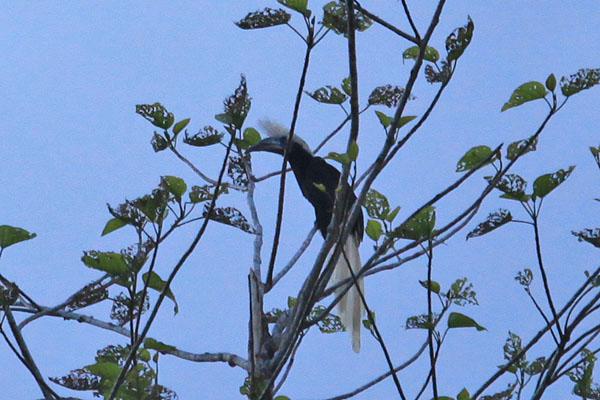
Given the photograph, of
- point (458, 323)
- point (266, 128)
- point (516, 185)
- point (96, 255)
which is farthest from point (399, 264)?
point (266, 128)

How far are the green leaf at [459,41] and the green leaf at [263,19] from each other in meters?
0.31

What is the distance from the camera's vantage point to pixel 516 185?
1.56 metres

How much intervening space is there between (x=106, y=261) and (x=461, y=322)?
70cm

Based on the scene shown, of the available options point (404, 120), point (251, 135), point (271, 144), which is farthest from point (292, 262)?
point (271, 144)

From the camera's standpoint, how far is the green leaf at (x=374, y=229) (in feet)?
5.38

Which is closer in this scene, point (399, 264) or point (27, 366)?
point (27, 366)

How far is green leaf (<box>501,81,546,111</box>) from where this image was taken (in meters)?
1.52

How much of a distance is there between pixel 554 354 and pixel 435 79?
58 cm

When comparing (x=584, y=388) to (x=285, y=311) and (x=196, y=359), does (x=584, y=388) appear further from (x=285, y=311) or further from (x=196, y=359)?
(x=196, y=359)

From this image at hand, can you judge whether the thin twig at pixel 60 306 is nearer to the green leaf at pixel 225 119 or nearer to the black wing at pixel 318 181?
the green leaf at pixel 225 119

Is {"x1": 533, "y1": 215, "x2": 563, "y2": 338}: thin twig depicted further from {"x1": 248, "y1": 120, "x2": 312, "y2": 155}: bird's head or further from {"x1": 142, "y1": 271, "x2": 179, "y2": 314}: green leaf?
{"x1": 248, "y1": 120, "x2": 312, "y2": 155}: bird's head

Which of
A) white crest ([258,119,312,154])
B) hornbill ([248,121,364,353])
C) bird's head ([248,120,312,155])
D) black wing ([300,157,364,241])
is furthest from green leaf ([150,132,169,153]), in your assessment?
white crest ([258,119,312,154])

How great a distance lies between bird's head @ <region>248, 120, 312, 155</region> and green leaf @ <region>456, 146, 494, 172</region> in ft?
6.30

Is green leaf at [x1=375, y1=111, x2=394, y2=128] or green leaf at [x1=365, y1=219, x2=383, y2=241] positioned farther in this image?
green leaf at [x1=365, y1=219, x2=383, y2=241]
